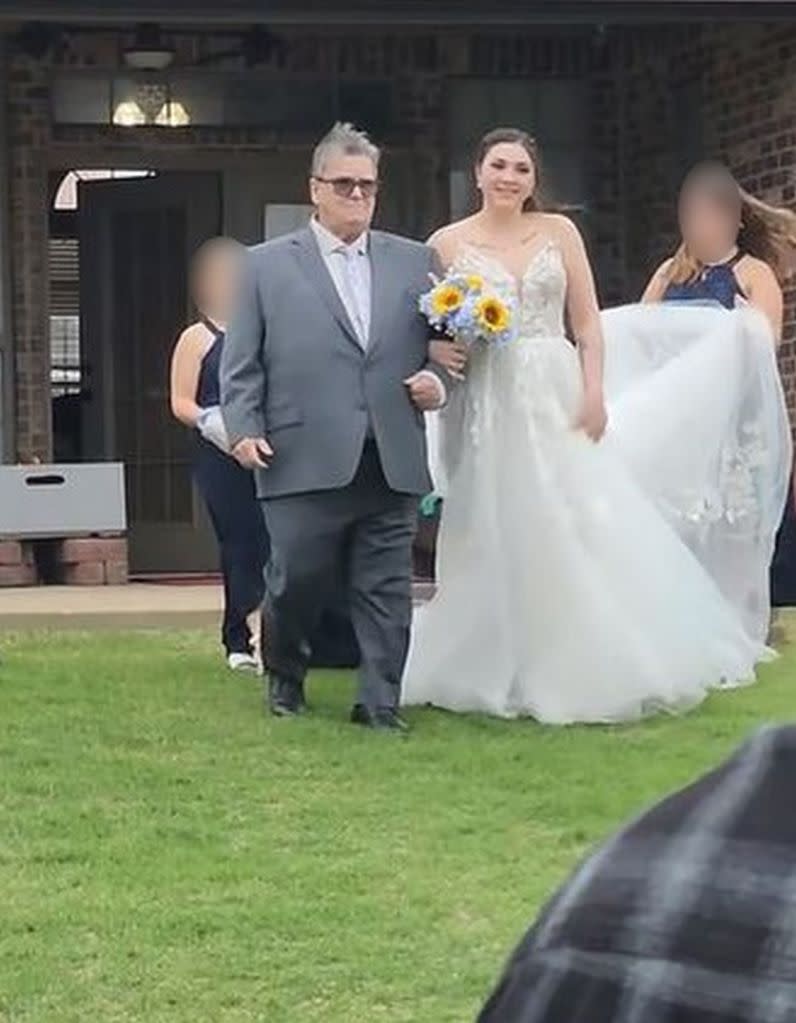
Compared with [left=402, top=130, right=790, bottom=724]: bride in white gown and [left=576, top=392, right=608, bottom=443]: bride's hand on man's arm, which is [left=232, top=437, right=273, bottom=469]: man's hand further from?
[left=576, top=392, right=608, bottom=443]: bride's hand on man's arm

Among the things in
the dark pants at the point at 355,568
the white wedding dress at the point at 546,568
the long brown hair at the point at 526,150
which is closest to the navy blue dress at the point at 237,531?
the white wedding dress at the point at 546,568

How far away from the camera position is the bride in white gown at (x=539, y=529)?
25.1ft

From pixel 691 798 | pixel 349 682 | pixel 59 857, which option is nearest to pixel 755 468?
pixel 349 682

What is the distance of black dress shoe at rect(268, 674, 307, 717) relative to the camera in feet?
24.6

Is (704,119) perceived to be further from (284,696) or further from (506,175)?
(284,696)

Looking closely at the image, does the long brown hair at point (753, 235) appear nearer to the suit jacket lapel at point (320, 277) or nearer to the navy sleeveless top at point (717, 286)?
the navy sleeveless top at point (717, 286)

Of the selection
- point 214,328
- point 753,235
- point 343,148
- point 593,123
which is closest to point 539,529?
point 343,148

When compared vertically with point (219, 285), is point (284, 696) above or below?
below

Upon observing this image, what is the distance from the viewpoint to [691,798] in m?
1.34

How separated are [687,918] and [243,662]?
24.5 ft

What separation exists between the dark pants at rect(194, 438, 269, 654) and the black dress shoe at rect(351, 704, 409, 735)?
56.5 inches

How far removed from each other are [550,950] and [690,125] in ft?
41.7

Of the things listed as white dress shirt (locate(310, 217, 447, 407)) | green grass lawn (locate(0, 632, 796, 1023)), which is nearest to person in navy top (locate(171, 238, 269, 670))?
green grass lawn (locate(0, 632, 796, 1023))

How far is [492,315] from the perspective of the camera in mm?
7355
